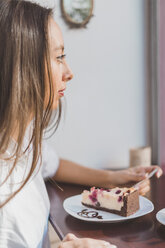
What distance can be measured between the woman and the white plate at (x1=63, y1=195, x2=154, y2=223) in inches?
3.8

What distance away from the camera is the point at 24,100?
88 centimetres

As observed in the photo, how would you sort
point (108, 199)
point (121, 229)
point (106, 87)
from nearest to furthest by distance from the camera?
point (121, 229)
point (108, 199)
point (106, 87)

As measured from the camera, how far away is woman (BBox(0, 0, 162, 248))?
846 millimetres

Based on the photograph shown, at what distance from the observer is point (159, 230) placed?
0.91 m

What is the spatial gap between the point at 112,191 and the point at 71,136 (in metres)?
1.15

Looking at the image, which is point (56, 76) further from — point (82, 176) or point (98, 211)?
point (82, 176)

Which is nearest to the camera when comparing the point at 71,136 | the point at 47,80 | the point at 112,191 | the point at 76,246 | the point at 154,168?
the point at 76,246

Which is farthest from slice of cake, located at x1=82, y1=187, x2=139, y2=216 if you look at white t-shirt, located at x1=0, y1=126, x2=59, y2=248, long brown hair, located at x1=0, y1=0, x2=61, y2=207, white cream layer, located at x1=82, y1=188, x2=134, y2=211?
long brown hair, located at x1=0, y1=0, x2=61, y2=207

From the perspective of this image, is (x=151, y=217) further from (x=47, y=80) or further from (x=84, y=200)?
(x=47, y=80)

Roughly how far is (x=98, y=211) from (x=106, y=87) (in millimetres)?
1288

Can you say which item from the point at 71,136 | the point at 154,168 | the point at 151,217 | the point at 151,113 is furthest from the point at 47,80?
the point at 151,113

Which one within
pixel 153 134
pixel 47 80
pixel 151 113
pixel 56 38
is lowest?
pixel 153 134

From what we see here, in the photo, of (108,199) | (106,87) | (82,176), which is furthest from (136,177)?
(106,87)

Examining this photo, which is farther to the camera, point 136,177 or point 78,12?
point 78,12
